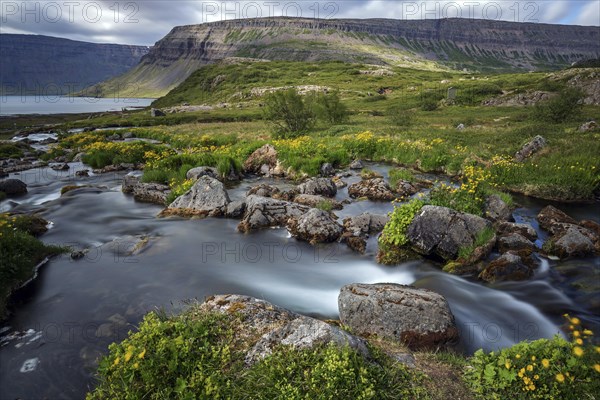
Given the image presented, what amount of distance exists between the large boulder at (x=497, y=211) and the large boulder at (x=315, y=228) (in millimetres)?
6897

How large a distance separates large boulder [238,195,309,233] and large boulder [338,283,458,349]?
807 centimetres

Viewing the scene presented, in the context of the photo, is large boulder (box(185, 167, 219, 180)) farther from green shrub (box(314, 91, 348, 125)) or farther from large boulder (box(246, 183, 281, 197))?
green shrub (box(314, 91, 348, 125))

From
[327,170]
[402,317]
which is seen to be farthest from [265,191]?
[402,317]

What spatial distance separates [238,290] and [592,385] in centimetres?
883

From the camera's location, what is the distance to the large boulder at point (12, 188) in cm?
2328

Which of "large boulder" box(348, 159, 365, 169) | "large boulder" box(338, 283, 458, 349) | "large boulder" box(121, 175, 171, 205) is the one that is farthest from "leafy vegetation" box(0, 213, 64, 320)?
"large boulder" box(348, 159, 365, 169)

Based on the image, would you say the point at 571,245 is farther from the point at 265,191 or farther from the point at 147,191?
the point at 147,191

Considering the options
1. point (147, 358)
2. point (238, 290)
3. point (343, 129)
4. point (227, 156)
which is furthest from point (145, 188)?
point (343, 129)

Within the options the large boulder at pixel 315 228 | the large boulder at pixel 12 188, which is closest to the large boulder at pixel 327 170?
the large boulder at pixel 315 228

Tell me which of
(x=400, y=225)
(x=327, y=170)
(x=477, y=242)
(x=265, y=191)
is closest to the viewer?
(x=477, y=242)

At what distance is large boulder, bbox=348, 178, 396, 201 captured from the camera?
19969 mm

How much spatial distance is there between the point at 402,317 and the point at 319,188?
13.1 metres

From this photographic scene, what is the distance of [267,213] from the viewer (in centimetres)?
1672

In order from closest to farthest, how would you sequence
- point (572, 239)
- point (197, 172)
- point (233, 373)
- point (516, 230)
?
1. point (233, 373)
2. point (572, 239)
3. point (516, 230)
4. point (197, 172)
